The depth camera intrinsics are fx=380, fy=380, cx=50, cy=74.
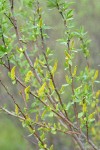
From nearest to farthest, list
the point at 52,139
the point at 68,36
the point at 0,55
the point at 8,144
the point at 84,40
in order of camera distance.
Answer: the point at 0,55 → the point at 68,36 → the point at 84,40 → the point at 8,144 → the point at 52,139

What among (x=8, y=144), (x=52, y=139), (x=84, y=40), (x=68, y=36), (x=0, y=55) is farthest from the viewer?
(x=52, y=139)

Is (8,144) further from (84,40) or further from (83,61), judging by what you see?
(84,40)

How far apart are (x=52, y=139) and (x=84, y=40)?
3866 millimetres

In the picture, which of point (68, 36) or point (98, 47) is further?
point (98, 47)

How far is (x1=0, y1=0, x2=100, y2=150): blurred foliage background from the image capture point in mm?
5934

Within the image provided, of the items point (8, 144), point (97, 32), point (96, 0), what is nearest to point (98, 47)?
point (97, 32)

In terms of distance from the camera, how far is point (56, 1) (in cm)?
268

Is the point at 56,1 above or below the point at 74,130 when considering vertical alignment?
above

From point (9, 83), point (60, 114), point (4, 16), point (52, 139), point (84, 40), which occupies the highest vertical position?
point (4, 16)

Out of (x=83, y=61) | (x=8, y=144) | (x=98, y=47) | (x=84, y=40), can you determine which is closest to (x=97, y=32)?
(x=98, y=47)

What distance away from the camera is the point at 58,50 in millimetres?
6457

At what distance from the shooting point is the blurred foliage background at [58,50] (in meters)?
5.93

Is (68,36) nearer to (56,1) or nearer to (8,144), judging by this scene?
(56,1)

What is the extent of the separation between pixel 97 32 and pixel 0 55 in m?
4.77
